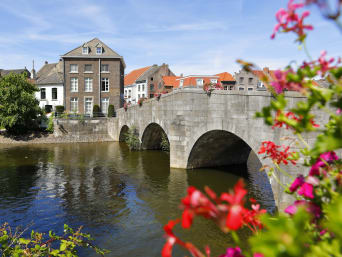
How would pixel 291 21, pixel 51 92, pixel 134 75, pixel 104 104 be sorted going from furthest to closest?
1. pixel 134 75
2. pixel 51 92
3. pixel 104 104
4. pixel 291 21

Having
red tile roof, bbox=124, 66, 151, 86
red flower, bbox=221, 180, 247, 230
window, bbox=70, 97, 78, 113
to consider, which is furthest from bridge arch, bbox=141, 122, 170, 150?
red tile roof, bbox=124, 66, 151, 86

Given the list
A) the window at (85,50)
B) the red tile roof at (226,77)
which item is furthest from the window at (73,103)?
the red tile roof at (226,77)

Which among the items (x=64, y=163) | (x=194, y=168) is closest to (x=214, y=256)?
(x=194, y=168)

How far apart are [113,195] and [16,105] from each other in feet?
72.8

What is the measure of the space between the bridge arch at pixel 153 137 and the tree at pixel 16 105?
45.1ft

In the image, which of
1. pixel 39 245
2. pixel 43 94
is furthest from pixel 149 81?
pixel 39 245

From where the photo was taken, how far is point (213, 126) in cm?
1362

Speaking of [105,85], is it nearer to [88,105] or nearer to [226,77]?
[88,105]

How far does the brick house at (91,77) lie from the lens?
125 ft

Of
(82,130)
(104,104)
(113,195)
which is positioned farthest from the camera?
(104,104)

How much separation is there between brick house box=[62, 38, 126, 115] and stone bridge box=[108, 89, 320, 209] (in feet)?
58.0

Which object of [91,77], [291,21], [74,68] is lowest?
[291,21]

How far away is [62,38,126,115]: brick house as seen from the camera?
38.0 meters

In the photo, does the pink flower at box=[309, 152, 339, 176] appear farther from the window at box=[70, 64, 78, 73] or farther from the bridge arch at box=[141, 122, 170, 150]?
the window at box=[70, 64, 78, 73]
